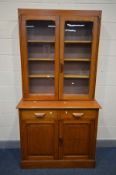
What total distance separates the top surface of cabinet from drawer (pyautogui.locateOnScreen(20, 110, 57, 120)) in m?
0.23

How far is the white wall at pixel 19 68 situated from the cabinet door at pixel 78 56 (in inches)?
12.7

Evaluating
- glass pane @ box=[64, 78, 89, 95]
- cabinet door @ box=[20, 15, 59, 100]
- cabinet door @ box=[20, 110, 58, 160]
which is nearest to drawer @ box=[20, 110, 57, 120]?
cabinet door @ box=[20, 110, 58, 160]

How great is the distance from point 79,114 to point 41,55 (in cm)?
94

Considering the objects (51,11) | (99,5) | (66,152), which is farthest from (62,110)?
(99,5)

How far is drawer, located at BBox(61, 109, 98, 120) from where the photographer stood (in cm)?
213

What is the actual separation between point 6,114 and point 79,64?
137 centimetres

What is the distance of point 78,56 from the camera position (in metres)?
2.34

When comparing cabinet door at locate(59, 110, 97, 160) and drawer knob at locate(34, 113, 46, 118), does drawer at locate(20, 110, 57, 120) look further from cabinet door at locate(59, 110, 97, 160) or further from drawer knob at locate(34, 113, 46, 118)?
cabinet door at locate(59, 110, 97, 160)

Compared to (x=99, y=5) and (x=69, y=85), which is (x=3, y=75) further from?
(x=99, y=5)

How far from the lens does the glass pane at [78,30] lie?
7.14 feet

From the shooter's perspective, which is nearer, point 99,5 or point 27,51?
point 27,51

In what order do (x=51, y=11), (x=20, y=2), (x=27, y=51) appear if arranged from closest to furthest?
1. (x=51, y=11)
2. (x=27, y=51)
3. (x=20, y=2)

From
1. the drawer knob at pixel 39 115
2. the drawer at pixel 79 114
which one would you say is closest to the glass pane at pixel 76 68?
the drawer at pixel 79 114

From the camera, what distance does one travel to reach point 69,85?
2416 mm
